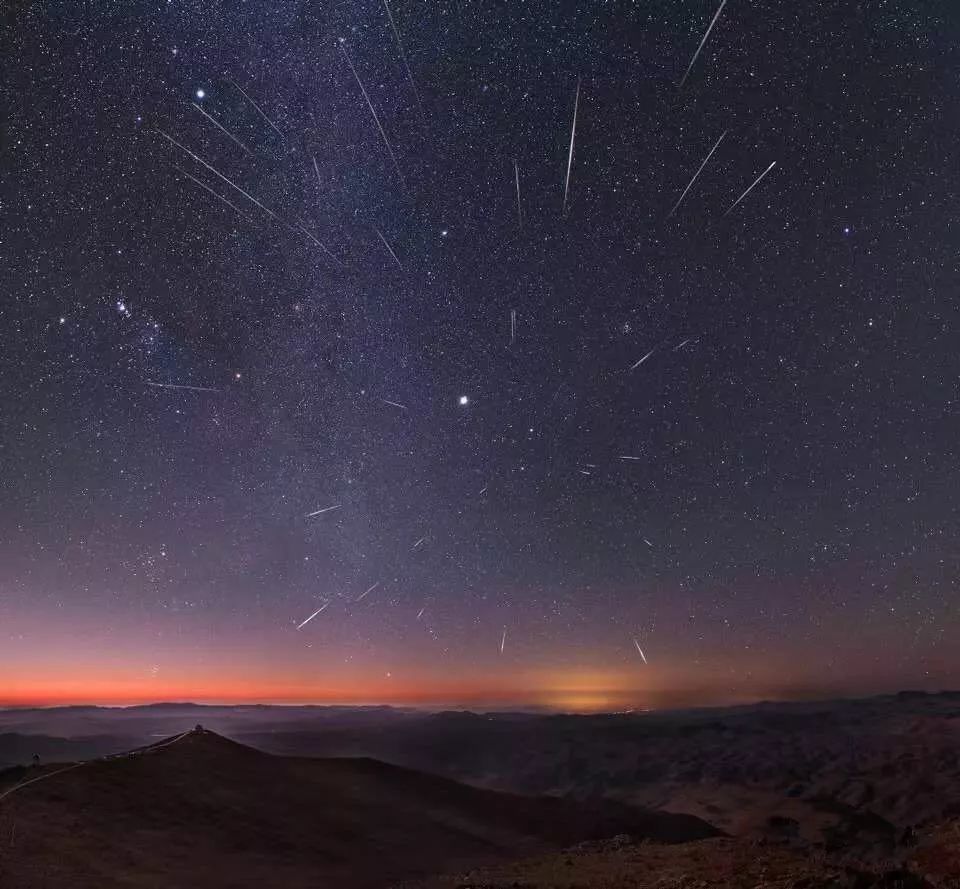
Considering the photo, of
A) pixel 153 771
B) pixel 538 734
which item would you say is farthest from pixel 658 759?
pixel 153 771

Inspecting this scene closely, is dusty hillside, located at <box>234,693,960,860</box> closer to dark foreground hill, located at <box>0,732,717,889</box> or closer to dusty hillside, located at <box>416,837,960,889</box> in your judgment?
dark foreground hill, located at <box>0,732,717,889</box>

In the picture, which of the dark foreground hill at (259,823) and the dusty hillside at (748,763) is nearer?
the dark foreground hill at (259,823)

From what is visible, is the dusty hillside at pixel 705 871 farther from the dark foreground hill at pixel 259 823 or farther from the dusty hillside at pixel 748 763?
the dusty hillside at pixel 748 763

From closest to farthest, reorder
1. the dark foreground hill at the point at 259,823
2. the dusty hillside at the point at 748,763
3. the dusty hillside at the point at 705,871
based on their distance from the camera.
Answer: the dusty hillside at the point at 705,871
the dark foreground hill at the point at 259,823
the dusty hillside at the point at 748,763

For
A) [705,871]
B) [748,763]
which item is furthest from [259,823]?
[748,763]

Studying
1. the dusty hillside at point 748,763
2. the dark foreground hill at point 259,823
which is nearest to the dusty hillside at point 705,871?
the dark foreground hill at point 259,823

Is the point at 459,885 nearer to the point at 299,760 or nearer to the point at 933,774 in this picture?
the point at 299,760

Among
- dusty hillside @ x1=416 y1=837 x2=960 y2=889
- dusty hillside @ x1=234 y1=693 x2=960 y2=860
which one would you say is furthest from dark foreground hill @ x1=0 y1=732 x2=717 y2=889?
dusty hillside @ x1=234 y1=693 x2=960 y2=860

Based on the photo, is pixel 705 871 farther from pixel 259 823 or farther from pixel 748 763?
pixel 748 763
